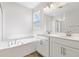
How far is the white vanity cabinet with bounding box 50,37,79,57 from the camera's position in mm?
1255

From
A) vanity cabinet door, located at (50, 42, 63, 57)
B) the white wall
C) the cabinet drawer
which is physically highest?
the white wall

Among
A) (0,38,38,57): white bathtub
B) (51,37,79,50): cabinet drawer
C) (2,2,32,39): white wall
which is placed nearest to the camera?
(51,37,79,50): cabinet drawer

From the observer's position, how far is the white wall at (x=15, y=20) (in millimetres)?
1771

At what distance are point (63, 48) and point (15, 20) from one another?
50.4 inches

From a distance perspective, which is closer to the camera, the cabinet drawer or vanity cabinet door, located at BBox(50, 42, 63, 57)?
the cabinet drawer

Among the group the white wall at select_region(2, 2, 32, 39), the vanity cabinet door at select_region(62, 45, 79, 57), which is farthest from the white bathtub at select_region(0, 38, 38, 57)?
the vanity cabinet door at select_region(62, 45, 79, 57)

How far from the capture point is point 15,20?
188cm

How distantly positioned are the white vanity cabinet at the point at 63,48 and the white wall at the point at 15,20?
2.60 ft

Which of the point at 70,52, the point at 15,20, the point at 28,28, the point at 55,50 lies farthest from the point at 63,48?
the point at 15,20

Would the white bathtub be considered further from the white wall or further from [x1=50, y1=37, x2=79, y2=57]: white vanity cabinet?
[x1=50, y1=37, x2=79, y2=57]: white vanity cabinet

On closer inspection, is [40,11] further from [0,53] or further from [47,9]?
[0,53]

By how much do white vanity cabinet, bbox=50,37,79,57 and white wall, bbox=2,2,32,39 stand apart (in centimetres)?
79

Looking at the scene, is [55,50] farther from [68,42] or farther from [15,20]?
[15,20]

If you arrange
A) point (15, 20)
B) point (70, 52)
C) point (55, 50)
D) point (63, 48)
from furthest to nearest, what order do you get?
point (15, 20) → point (55, 50) → point (63, 48) → point (70, 52)
